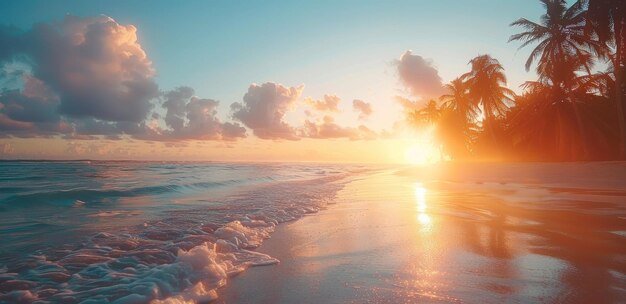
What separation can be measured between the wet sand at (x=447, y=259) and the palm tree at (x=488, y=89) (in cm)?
2851

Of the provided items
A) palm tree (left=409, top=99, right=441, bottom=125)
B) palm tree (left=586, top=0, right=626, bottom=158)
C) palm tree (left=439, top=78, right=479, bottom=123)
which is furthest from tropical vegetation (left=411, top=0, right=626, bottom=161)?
palm tree (left=409, top=99, right=441, bottom=125)

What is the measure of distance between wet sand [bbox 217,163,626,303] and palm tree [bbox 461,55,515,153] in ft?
93.5

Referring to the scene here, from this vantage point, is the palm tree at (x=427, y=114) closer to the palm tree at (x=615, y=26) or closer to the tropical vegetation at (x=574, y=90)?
the tropical vegetation at (x=574, y=90)

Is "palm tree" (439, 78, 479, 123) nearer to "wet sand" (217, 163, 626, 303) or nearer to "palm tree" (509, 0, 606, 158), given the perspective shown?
"palm tree" (509, 0, 606, 158)

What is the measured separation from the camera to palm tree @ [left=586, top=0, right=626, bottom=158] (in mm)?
18531

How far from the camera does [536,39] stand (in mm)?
24688

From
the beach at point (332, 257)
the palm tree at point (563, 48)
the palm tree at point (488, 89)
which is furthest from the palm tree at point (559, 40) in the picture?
the beach at point (332, 257)

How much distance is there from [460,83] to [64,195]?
3913 cm

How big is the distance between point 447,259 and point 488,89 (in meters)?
33.4

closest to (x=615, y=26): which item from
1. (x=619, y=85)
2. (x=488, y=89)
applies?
(x=619, y=85)

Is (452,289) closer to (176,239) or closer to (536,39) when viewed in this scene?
(176,239)

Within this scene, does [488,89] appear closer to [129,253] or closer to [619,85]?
[619,85]

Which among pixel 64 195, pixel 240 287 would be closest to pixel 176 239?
pixel 240 287

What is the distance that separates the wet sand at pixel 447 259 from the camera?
2621 millimetres
